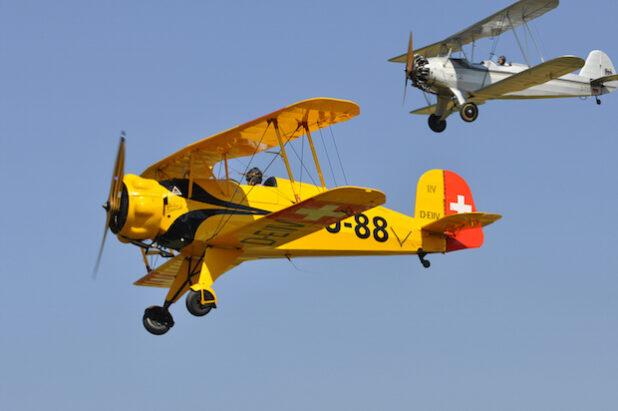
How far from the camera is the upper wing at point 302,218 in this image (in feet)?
41.2

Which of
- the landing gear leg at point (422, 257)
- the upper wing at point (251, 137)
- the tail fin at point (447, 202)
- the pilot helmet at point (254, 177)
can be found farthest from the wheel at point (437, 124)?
the pilot helmet at point (254, 177)

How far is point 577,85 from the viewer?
68.7 ft

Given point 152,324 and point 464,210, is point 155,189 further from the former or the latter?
point 464,210

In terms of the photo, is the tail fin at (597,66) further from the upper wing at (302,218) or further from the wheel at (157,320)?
the wheel at (157,320)

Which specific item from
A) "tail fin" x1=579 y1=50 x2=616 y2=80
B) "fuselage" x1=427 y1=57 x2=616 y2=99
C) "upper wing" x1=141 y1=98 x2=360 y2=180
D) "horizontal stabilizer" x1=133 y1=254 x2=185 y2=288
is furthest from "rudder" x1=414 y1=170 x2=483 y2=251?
"tail fin" x1=579 y1=50 x2=616 y2=80

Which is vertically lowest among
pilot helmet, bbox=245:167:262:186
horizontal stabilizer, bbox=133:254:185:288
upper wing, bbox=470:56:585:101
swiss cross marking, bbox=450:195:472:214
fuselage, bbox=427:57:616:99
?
horizontal stabilizer, bbox=133:254:185:288

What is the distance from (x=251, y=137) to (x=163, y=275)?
11.7ft

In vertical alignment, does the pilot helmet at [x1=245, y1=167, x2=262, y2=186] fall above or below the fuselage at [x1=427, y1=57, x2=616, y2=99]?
below

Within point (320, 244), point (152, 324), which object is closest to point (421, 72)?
point (320, 244)

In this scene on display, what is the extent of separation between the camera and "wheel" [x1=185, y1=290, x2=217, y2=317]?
1373cm

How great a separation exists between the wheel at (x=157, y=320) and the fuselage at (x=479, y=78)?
7.82m

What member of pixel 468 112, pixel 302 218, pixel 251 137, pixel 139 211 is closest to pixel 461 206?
pixel 468 112

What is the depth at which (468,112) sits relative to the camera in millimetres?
18938

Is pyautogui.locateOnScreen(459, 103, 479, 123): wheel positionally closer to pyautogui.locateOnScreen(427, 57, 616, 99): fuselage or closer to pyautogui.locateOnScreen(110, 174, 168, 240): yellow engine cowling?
pyautogui.locateOnScreen(427, 57, 616, 99): fuselage
